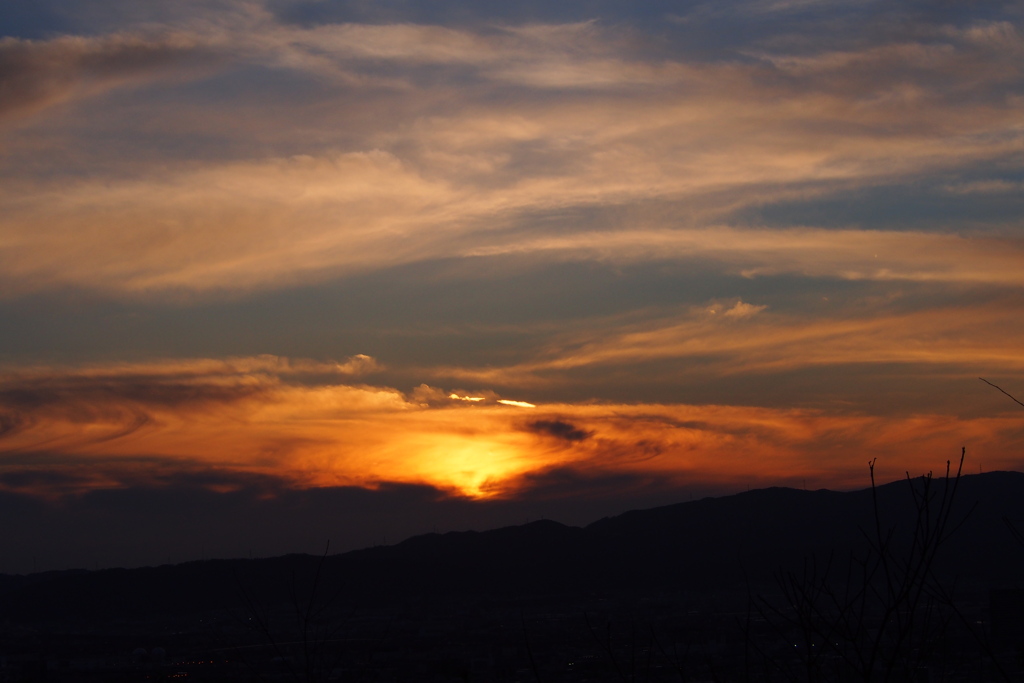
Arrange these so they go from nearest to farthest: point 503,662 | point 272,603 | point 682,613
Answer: point 503,662 → point 682,613 → point 272,603

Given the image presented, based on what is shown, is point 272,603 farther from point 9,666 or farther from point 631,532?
point 631,532

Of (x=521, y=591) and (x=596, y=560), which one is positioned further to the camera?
(x=596, y=560)

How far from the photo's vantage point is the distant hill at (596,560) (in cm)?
9488

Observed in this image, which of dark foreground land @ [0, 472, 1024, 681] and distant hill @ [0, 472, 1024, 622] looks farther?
distant hill @ [0, 472, 1024, 622]

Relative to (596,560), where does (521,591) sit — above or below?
below

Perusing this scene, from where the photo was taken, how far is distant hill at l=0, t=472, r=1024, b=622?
94875 millimetres

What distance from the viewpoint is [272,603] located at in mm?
88500

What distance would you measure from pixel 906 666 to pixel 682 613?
7349cm

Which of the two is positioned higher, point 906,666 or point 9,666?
point 906,666

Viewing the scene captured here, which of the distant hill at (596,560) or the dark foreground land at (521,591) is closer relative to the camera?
the dark foreground land at (521,591)

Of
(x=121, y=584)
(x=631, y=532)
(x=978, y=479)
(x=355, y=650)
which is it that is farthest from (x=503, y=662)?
(x=978, y=479)

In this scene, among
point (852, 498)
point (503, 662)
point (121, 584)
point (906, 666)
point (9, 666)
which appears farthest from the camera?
point (852, 498)

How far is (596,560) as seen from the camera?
12131 centimetres

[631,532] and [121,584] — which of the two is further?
[631,532]
